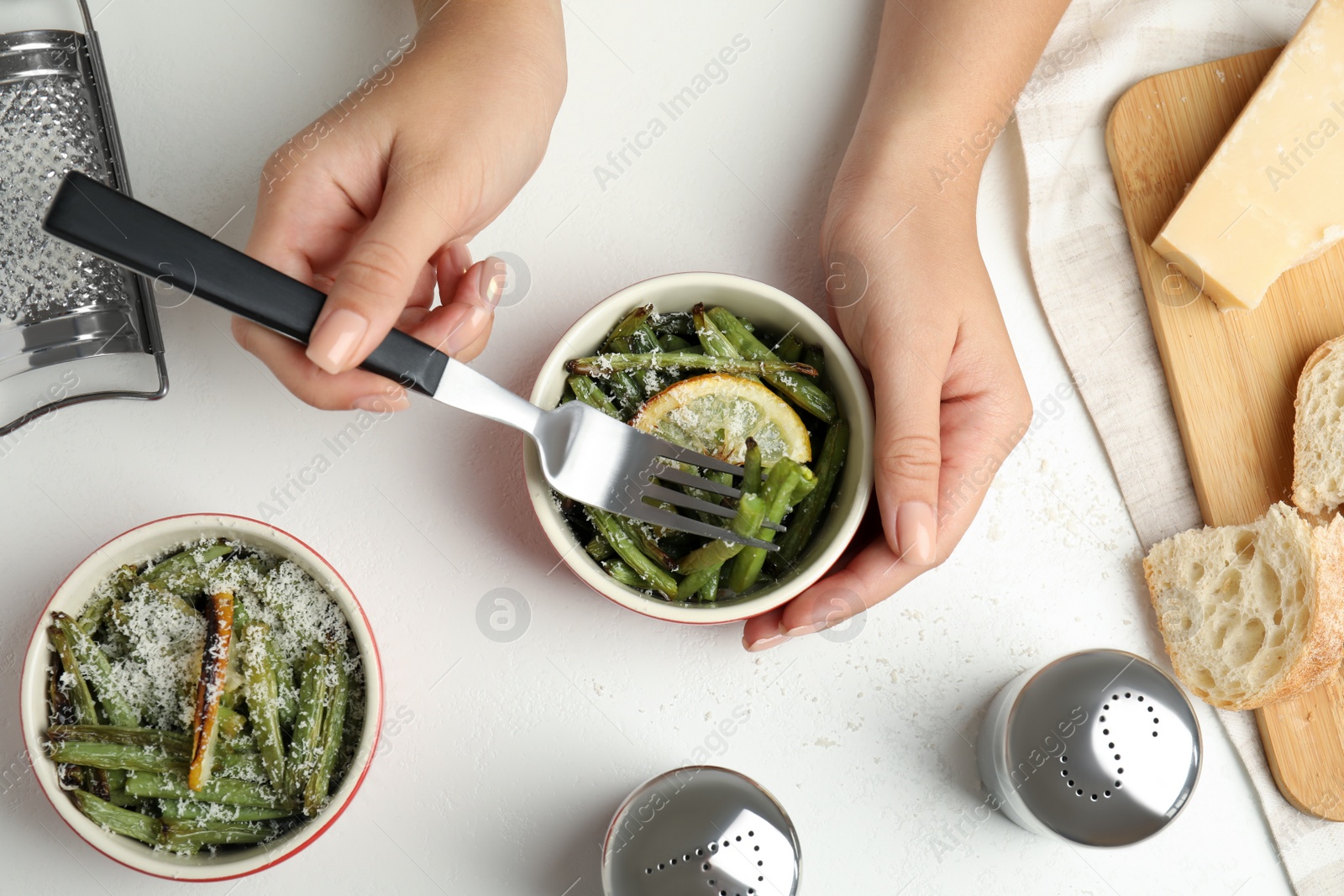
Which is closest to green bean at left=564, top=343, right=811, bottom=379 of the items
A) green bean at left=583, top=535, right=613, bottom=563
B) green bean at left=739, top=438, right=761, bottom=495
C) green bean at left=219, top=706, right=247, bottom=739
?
green bean at left=739, top=438, right=761, bottom=495

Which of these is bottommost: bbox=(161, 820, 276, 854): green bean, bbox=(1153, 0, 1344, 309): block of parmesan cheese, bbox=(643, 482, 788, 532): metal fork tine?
bbox=(161, 820, 276, 854): green bean

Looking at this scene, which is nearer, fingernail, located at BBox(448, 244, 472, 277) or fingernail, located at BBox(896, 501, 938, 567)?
fingernail, located at BBox(896, 501, 938, 567)

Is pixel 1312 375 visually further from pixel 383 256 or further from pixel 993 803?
pixel 383 256

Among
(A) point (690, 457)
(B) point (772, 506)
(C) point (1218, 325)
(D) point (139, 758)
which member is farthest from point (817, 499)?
(D) point (139, 758)

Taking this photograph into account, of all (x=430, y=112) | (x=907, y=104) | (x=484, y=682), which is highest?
(x=907, y=104)

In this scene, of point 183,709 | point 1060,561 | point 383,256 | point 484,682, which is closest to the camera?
point 383,256

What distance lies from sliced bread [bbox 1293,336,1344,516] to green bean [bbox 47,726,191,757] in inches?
64.1

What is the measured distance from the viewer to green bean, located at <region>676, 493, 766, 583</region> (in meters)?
1.06

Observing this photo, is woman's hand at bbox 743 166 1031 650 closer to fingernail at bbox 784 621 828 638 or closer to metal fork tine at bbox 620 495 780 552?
fingernail at bbox 784 621 828 638

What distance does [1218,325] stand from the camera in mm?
1457

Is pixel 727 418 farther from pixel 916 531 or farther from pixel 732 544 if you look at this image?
pixel 916 531

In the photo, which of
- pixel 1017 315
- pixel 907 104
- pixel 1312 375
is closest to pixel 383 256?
pixel 907 104

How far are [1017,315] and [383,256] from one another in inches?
39.2

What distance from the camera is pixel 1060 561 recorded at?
55.4 inches
